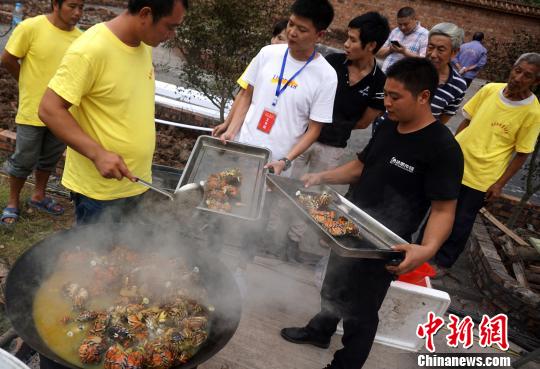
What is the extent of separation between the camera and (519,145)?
4.43 metres

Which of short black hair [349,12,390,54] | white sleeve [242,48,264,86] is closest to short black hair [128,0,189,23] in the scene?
white sleeve [242,48,264,86]

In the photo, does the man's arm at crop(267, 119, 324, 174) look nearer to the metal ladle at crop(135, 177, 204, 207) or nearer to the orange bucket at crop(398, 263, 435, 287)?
the metal ladle at crop(135, 177, 204, 207)

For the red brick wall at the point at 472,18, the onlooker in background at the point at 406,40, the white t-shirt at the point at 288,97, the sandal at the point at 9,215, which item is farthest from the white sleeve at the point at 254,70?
the red brick wall at the point at 472,18

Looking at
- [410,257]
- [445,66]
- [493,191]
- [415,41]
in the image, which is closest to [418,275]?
[410,257]

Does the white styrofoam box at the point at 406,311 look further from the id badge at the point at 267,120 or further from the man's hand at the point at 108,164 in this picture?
the man's hand at the point at 108,164


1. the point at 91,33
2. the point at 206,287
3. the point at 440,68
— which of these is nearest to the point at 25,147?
the point at 91,33

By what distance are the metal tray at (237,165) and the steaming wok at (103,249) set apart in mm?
580

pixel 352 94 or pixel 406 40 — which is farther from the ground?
pixel 406 40

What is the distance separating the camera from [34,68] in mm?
3865

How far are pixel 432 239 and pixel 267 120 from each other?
1953mm

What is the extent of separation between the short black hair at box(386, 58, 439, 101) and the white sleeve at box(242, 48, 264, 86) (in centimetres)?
160

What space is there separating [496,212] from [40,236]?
700 centimetres

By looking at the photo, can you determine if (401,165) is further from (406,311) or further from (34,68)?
(34,68)

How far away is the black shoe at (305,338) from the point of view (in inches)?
138
